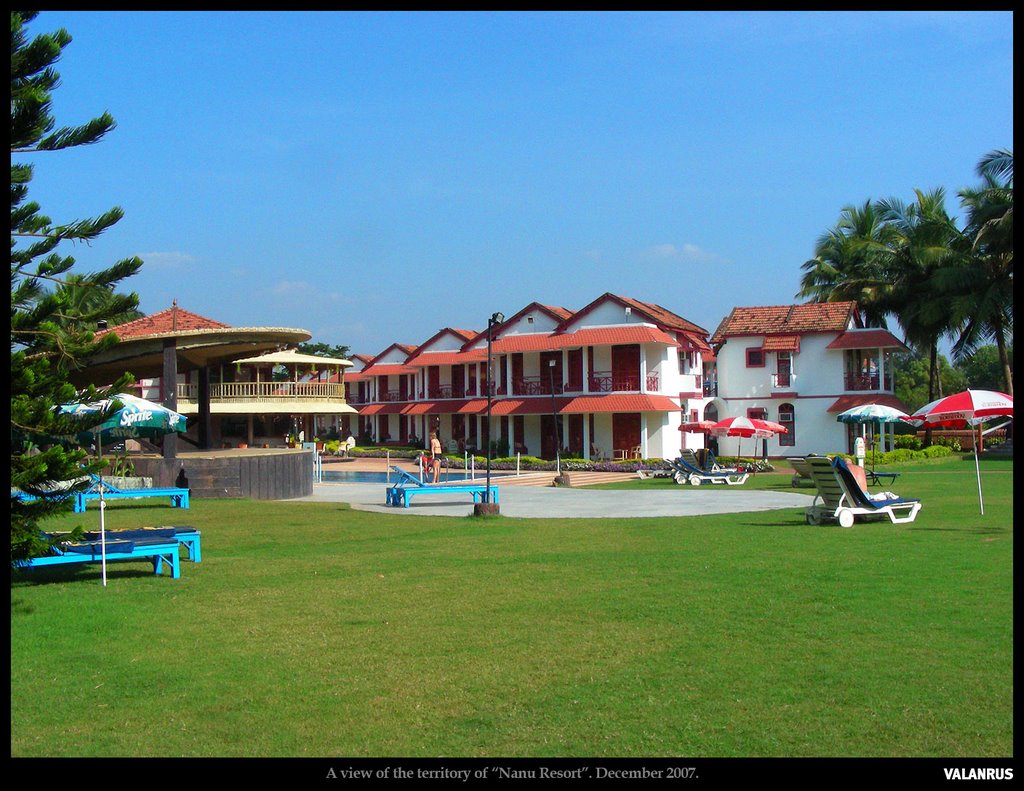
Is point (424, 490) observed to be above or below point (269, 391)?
below

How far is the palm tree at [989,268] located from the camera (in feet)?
133

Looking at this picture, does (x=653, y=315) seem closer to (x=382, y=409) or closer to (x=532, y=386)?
(x=532, y=386)

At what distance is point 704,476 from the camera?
28.7 metres

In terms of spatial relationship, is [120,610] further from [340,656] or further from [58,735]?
[58,735]

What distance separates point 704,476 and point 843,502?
13.4 meters

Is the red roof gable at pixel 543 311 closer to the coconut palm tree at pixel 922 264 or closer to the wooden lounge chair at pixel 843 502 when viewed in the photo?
the coconut palm tree at pixel 922 264

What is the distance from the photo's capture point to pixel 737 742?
5.27 meters

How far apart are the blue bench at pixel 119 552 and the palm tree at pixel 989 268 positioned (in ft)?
121

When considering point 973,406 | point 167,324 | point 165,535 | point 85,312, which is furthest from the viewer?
point 167,324

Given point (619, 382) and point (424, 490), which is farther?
point (619, 382)

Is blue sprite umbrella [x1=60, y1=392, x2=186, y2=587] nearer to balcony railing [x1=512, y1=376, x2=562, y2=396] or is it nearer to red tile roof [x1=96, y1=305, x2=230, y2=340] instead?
red tile roof [x1=96, y1=305, x2=230, y2=340]

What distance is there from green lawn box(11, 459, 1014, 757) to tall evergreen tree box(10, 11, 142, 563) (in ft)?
3.99

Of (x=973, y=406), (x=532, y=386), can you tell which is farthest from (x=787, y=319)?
(x=973, y=406)
